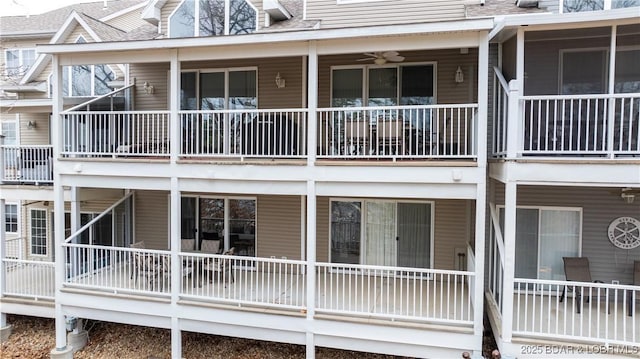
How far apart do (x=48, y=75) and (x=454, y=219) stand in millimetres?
13216

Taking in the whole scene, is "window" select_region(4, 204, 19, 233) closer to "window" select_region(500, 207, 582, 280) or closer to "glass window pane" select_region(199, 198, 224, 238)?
"glass window pane" select_region(199, 198, 224, 238)

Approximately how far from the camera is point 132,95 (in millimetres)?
11633

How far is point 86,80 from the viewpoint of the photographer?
12.2m

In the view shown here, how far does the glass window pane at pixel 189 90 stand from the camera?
36.5 feet

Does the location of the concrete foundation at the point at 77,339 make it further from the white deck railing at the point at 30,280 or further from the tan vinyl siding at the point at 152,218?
the tan vinyl siding at the point at 152,218

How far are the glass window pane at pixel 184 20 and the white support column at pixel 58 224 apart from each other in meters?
3.19

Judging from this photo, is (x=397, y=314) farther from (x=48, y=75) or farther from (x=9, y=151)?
(x=48, y=75)

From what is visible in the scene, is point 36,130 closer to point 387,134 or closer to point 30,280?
point 30,280

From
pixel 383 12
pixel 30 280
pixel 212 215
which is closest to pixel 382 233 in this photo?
pixel 212 215

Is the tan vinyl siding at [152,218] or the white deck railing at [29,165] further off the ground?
the white deck railing at [29,165]

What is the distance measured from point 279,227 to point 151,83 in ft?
18.3

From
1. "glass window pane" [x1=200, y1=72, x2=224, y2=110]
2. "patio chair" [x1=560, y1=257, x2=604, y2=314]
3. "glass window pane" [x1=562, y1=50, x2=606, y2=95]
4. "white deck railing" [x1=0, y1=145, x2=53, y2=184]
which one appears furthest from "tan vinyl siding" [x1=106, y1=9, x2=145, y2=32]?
"patio chair" [x1=560, y1=257, x2=604, y2=314]

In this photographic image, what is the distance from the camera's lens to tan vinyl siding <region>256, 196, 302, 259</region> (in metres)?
10.5

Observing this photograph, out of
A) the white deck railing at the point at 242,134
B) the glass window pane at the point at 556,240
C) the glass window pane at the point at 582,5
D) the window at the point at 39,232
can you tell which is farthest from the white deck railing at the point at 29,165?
the glass window pane at the point at 582,5
